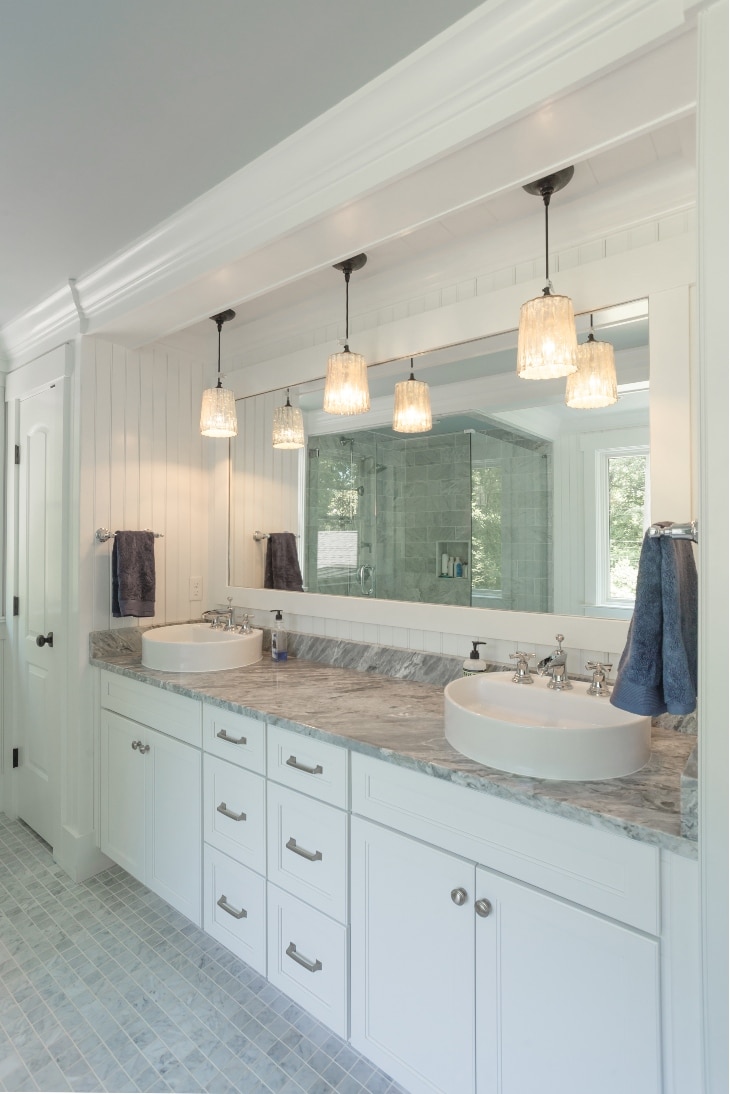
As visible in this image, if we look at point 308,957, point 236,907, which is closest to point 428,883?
point 308,957

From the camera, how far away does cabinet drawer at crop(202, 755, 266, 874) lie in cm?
179

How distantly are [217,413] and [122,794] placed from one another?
1.59m

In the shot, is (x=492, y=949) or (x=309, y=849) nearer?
(x=492, y=949)

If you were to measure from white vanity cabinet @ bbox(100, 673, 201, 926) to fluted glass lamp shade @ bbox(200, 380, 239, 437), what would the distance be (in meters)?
1.09

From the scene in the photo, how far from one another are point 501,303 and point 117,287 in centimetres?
141

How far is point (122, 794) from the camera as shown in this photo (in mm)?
2365

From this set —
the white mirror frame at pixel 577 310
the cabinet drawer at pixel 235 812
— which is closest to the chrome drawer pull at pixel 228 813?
the cabinet drawer at pixel 235 812

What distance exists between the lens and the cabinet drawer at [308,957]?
1.56m

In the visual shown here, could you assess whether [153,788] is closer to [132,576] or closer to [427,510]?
[132,576]

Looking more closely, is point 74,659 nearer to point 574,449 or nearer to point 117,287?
point 117,287

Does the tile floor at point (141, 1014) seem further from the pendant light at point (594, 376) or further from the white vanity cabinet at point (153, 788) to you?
the pendant light at point (594, 376)

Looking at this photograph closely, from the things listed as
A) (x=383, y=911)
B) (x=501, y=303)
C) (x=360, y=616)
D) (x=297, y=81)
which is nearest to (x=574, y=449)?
(x=501, y=303)

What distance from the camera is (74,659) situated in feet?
8.27

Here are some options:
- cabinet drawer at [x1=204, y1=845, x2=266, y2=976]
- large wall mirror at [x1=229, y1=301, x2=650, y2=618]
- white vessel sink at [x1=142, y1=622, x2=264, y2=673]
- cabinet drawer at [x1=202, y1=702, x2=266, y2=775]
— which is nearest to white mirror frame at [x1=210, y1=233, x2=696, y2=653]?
large wall mirror at [x1=229, y1=301, x2=650, y2=618]
